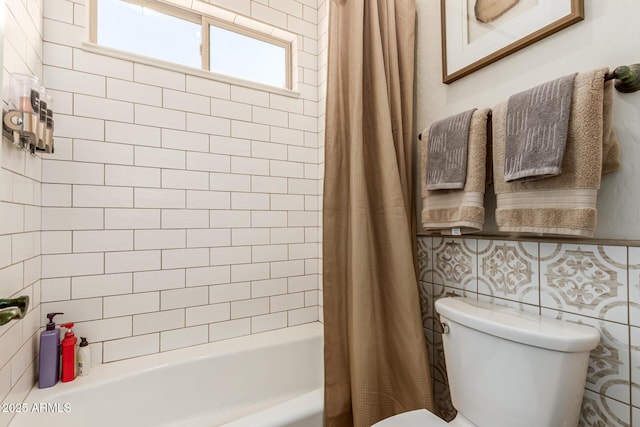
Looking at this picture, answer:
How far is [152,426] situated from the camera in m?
1.33

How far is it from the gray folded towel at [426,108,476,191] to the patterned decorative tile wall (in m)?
0.28

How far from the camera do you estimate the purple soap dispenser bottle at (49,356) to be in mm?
1190

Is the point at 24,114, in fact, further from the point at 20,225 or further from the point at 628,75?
the point at 628,75

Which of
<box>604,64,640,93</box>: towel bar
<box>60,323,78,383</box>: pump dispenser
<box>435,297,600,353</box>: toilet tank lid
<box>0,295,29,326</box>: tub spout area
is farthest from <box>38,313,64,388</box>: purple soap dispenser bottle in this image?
<box>604,64,640,93</box>: towel bar

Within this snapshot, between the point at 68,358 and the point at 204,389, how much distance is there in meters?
0.57

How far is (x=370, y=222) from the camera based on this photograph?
1303mm

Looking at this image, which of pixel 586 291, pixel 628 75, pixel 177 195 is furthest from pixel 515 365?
pixel 177 195

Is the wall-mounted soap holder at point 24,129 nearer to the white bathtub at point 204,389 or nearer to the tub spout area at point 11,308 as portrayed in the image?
the tub spout area at point 11,308

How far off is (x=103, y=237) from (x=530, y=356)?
65.0 inches

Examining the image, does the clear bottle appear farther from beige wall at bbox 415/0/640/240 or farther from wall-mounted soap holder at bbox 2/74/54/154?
beige wall at bbox 415/0/640/240

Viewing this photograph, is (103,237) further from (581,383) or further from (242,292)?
(581,383)

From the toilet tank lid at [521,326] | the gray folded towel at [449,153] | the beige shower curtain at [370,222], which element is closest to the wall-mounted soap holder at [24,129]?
the beige shower curtain at [370,222]

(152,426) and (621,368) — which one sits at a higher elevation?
(621,368)

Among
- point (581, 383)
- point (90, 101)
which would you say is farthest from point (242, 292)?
point (581, 383)
